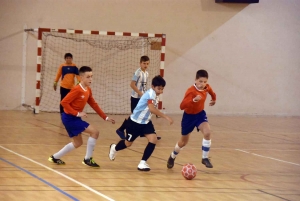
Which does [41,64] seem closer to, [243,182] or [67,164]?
[67,164]

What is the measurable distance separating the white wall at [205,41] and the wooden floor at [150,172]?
12.7ft

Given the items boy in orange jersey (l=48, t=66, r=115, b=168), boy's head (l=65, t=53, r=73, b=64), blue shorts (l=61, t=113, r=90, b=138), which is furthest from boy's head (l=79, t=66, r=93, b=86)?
boy's head (l=65, t=53, r=73, b=64)

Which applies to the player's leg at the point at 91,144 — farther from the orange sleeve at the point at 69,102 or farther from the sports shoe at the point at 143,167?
the sports shoe at the point at 143,167

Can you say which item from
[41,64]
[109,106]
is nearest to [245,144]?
[109,106]

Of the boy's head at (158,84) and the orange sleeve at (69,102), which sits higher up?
the boy's head at (158,84)

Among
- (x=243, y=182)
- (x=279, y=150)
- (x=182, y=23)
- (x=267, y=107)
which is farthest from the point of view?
(x=267, y=107)

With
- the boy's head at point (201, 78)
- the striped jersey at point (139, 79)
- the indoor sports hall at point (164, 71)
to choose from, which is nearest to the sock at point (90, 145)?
the indoor sports hall at point (164, 71)

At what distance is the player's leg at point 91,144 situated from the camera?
7555 millimetres

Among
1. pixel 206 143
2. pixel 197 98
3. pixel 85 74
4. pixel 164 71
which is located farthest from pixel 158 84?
pixel 164 71

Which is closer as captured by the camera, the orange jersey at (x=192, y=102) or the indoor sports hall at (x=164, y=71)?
the orange jersey at (x=192, y=102)

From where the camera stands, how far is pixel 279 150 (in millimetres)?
10406

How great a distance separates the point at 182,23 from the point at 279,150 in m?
7.67

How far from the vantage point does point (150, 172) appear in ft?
24.7

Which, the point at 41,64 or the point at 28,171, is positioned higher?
the point at 41,64
